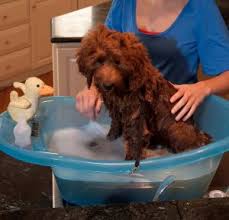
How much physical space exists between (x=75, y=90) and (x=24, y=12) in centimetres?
177

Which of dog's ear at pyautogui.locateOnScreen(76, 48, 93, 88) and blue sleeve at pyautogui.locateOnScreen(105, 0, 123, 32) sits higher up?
blue sleeve at pyautogui.locateOnScreen(105, 0, 123, 32)

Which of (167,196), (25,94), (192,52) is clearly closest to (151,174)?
(167,196)

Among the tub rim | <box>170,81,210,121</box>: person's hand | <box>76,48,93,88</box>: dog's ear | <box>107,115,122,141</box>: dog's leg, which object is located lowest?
<box>107,115,122,141</box>: dog's leg

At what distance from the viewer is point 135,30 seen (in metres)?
1.33

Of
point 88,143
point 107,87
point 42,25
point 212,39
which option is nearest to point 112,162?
point 107,87

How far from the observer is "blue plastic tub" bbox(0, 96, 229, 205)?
80 cm

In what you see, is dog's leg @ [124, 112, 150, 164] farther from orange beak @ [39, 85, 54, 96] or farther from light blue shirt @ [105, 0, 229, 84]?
light blue shirt @ [105, 0, 229, 84]

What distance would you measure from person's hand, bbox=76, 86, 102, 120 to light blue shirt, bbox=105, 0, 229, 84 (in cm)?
23

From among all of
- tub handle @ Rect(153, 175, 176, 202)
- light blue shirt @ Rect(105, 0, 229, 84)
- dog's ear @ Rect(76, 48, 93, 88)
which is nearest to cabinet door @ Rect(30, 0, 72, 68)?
light blue shirt @ Rect(105, 0, 229, 84)

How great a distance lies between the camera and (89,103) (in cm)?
113

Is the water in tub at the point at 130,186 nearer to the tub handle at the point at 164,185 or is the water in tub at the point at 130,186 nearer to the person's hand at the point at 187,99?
the tub handle at the point at 164,185

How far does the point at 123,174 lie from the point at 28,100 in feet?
1.00

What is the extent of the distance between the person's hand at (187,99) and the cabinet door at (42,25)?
2.59 m

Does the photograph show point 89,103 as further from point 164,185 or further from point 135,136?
point 164,185
